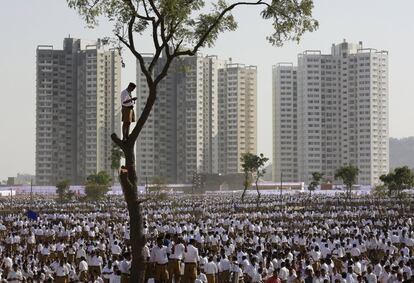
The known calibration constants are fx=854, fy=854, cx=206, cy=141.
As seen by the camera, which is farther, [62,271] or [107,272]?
[62,271]

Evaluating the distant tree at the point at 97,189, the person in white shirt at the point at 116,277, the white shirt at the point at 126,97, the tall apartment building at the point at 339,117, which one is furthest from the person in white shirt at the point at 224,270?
the tall apartment building at the point at 339,117

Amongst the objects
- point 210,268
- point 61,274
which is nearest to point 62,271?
point 61,274

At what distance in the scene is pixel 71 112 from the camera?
151 m

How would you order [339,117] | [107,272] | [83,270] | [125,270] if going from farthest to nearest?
[339,117]
[83,270]
[107,272]
[125,270]

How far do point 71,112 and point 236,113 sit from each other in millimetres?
34952

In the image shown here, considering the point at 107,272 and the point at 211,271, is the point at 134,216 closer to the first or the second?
the point at 211,271

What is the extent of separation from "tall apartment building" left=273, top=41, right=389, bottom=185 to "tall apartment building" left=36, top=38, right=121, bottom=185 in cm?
3575

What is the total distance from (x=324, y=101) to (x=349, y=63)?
8612mm

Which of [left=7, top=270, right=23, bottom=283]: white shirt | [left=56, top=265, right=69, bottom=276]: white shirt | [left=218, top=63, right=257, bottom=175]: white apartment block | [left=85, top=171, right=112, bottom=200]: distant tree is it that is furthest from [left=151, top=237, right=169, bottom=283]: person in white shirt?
[left=218, top=63, right=257, bottom=175]: white apartment block

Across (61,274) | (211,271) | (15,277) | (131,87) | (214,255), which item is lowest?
(61,274)

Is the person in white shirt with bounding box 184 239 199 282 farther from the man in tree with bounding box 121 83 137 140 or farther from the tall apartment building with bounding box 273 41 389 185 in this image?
the tall apartment building with bounding box 273 41 389 185

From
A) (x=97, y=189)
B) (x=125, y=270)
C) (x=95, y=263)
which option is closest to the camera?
(x=125, y=270)

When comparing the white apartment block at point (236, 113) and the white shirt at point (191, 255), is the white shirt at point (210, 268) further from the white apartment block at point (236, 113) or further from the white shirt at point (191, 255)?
the white apartment block at point (236, 113)

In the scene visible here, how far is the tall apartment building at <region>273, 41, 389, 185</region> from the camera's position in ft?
513
